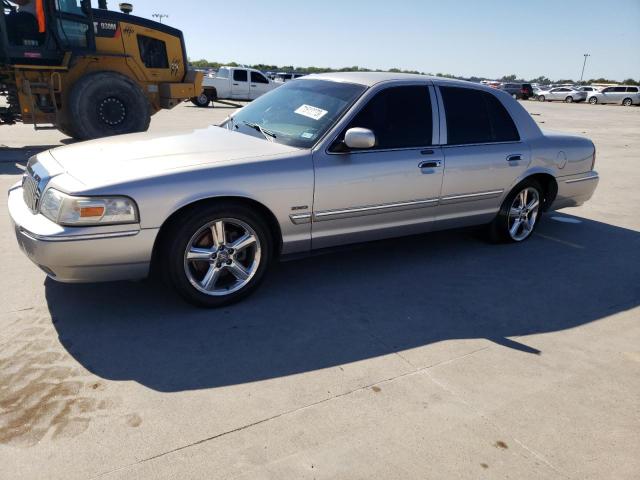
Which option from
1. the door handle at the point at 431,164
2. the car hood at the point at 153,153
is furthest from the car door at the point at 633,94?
the car hood at the point at 153,153

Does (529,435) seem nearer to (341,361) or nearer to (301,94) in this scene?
(341,361)

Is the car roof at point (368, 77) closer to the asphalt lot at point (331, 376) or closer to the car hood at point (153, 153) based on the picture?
the car hood at point (153, 153)

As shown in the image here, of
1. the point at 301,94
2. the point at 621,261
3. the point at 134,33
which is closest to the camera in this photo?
the point at 301,94

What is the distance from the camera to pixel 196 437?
7.78 ft

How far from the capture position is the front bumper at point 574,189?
5470mm

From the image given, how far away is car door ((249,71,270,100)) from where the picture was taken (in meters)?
24.1

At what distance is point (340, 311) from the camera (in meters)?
3.67

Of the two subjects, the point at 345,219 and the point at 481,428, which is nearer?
the point at 481,428

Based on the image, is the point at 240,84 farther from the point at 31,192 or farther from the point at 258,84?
the point at 31,192

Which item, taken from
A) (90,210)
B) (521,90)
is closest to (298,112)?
(90,210)

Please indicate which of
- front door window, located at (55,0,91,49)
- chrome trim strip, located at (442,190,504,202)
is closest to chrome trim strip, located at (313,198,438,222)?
chrome trim strip, located at (442,190,504,202)

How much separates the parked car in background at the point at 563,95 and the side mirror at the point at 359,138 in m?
45.9

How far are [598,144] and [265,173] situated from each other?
1393cm

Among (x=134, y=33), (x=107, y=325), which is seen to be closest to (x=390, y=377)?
(x=107, y=325)
